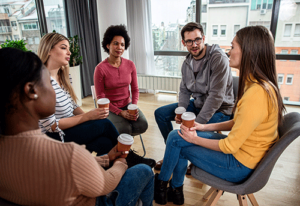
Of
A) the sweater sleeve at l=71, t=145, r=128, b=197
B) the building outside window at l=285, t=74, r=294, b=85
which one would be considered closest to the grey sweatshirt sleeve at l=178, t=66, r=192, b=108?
the sweater sleeve at l=71, t=145, r=128, b=197

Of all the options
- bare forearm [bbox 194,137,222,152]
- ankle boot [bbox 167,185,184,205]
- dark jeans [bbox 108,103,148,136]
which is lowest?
ankle boot [bbox 167,185,184,205]

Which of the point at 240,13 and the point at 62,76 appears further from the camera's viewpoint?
the point at 240,13

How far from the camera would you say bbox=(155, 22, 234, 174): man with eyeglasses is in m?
1.80

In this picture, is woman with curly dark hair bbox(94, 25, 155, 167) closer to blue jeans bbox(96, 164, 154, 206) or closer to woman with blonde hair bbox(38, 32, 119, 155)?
woman with blonde hair bbox(38, 32, 119, 155)

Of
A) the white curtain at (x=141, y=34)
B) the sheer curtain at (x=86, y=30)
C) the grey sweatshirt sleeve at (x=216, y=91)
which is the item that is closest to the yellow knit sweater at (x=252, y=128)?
the grey sweatshirt sleeve at (x=216, y=91)

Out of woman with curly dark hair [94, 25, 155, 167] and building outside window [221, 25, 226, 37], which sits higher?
building outside window [221, 25, 226, 37]

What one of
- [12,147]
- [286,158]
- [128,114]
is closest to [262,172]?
[12,147]

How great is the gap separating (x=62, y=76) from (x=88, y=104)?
2382mm

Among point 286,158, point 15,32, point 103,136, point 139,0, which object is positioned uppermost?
point 139,0

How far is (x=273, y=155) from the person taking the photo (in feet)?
3.44

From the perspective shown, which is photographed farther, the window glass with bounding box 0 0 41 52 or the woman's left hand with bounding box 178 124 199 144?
the window glass with bounding box 0 0 41 52

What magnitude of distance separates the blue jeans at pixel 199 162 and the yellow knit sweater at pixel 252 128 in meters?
0.05

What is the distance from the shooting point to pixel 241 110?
3.64 ft

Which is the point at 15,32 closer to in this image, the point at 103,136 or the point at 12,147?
the point at 103,136
